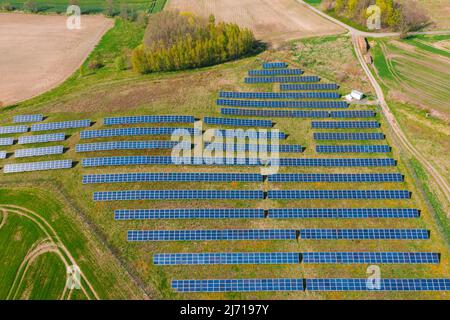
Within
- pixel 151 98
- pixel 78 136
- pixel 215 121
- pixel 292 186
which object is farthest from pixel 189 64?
pixel 292 186

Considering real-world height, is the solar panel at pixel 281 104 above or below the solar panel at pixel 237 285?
above

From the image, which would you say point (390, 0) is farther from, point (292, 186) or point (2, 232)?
point (2, 232)

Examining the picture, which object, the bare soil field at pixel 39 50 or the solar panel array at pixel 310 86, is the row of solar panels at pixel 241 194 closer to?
the solar panel array at pixel 310 86

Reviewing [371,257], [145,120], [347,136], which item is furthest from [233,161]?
[371,257]

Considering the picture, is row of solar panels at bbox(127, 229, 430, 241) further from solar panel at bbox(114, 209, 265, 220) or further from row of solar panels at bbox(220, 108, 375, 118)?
row of solar panels at bbox(220, 108, 375, 118)

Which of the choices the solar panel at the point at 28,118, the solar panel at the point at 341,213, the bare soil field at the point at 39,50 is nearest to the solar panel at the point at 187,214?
the solar panel at the point at 341,213
